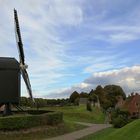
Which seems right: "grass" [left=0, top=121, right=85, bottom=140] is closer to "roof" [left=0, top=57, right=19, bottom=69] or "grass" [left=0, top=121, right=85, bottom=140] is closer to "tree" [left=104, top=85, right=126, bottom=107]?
"roof" [left=0, top=57, right=19, bottom=69]

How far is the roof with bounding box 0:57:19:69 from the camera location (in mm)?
47812

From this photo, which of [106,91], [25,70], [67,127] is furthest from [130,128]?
[106,91]

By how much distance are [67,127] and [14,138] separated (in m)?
10.5

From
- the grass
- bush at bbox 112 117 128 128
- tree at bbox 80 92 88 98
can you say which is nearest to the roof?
the grass

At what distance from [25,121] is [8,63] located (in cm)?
1014

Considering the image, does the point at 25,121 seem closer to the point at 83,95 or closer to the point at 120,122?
the point at 120,122

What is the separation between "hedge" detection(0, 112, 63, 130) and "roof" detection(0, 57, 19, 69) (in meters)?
7.73

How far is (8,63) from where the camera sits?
159 feet

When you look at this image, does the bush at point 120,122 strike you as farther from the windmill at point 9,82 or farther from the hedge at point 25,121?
the windmill at point 9,82

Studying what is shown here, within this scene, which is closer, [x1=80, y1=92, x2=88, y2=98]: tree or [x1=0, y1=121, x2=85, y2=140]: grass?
[x1=0, y1=121, x2=85, y2=140]: grass

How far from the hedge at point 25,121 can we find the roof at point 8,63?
304 inches

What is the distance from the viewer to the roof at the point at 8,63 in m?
47.8

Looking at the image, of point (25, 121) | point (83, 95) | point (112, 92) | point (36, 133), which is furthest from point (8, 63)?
point (83, 95)

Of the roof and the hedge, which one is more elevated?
the roof
